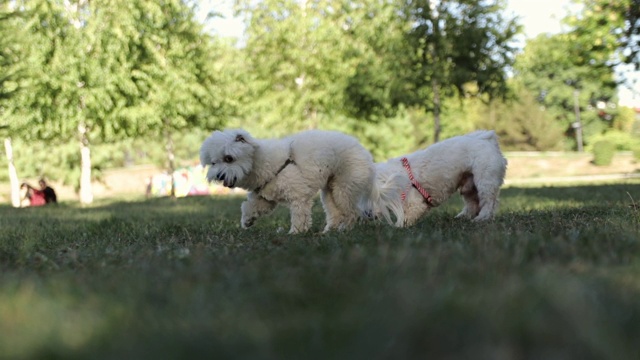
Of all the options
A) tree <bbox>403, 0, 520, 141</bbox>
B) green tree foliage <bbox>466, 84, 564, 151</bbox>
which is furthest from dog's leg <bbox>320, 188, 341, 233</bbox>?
green tree foliage <bbox>466, 84, 564, 151</bbox>

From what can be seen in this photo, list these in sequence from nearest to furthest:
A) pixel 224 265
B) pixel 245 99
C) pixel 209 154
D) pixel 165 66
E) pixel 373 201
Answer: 1. pixel 224 265
2. pixel 209 154
3. pixel 373 201
4. pixel 165 66
5. pixel 245 99

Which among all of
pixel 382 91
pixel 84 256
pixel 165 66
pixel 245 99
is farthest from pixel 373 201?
pixel 245 99

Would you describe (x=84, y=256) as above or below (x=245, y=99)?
below

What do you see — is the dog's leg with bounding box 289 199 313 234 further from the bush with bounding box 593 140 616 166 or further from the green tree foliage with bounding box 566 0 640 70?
the bush with bounding box 593 140 616 166

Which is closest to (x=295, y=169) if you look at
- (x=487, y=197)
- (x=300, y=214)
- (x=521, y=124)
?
(x=300, y=214)

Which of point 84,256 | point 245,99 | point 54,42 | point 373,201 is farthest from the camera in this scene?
point 245,99

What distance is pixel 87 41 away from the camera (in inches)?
889

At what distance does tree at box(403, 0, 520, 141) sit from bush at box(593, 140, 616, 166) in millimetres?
27927

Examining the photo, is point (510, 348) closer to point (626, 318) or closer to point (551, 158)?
point (626, 318)

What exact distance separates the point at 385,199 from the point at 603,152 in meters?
44.3

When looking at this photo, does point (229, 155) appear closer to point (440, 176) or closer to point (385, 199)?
point (385, 199)

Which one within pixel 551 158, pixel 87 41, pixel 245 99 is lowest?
pixel 551 158

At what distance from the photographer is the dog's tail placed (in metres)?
7.90

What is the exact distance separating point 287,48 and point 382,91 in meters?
6.60
